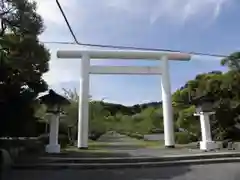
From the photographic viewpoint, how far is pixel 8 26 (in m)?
8.58

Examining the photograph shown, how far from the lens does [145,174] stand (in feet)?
24.5

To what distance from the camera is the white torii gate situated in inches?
560

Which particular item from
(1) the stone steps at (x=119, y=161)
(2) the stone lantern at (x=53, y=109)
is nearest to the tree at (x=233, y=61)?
(1) the stone steps at (x=119, y=161)

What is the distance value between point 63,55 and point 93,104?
525 inches

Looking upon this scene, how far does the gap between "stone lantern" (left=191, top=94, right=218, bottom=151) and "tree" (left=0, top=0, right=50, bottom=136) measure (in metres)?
6.89

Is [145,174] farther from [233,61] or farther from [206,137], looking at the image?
[233,61]

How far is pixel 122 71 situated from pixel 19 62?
23.9ft

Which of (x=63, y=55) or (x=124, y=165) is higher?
(x=63, y=55)

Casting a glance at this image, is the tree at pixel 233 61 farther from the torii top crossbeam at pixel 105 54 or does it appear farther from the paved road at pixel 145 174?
the paved road at pixel 145 174

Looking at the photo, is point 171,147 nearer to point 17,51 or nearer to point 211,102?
point 211,102

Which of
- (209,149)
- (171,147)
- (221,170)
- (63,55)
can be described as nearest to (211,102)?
(209,149)

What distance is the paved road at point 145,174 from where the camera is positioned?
22.9 ft

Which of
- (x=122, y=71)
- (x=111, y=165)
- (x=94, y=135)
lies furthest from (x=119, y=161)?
(x=94, y=135)

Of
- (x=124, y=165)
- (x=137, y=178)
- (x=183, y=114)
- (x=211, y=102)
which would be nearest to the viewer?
(x=137, y=178)
